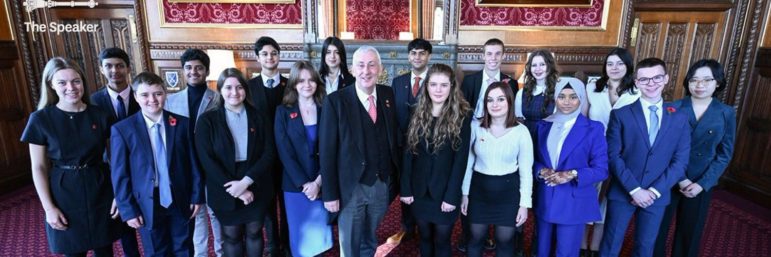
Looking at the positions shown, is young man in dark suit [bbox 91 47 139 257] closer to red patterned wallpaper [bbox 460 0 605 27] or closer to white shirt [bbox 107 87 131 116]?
white shirt [bbox 107 87 131 116]

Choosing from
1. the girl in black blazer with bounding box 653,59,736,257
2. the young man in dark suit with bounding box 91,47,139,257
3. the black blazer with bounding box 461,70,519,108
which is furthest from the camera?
the black blazer with bounding box 461,70,519,108

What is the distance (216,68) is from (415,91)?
3006 millimetres

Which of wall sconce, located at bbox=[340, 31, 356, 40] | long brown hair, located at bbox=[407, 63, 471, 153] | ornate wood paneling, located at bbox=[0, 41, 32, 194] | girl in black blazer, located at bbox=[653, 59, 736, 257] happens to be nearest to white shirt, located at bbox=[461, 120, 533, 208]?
long brown hair, located at bbox=[407, 63, 471, 153]

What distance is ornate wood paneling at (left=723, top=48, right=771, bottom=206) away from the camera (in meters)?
4.04

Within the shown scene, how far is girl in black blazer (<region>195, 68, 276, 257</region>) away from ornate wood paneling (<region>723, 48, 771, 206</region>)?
16.6 feet

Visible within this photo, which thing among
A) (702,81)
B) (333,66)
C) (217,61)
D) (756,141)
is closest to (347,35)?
(217,61)

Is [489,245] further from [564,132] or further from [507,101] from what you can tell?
[507,101]

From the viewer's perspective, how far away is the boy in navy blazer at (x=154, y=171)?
2.01 meters

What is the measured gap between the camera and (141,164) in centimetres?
202

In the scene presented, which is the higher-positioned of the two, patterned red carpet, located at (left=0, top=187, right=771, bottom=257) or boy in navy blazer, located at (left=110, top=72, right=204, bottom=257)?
boy in navy blazer, located at (left=110, top=72, right=204, bottom=257)

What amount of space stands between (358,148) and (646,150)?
164 cm

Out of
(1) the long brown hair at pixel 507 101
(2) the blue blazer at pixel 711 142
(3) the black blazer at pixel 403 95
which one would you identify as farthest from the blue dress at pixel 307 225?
(2) the blue blazer at pixel 711 142

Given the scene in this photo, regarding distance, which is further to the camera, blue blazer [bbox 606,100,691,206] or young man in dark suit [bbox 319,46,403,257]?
blue blazer [bbox 606,100,691,206]

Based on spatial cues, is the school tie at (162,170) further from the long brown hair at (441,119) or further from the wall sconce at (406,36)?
the wall sconce at (406,36)
